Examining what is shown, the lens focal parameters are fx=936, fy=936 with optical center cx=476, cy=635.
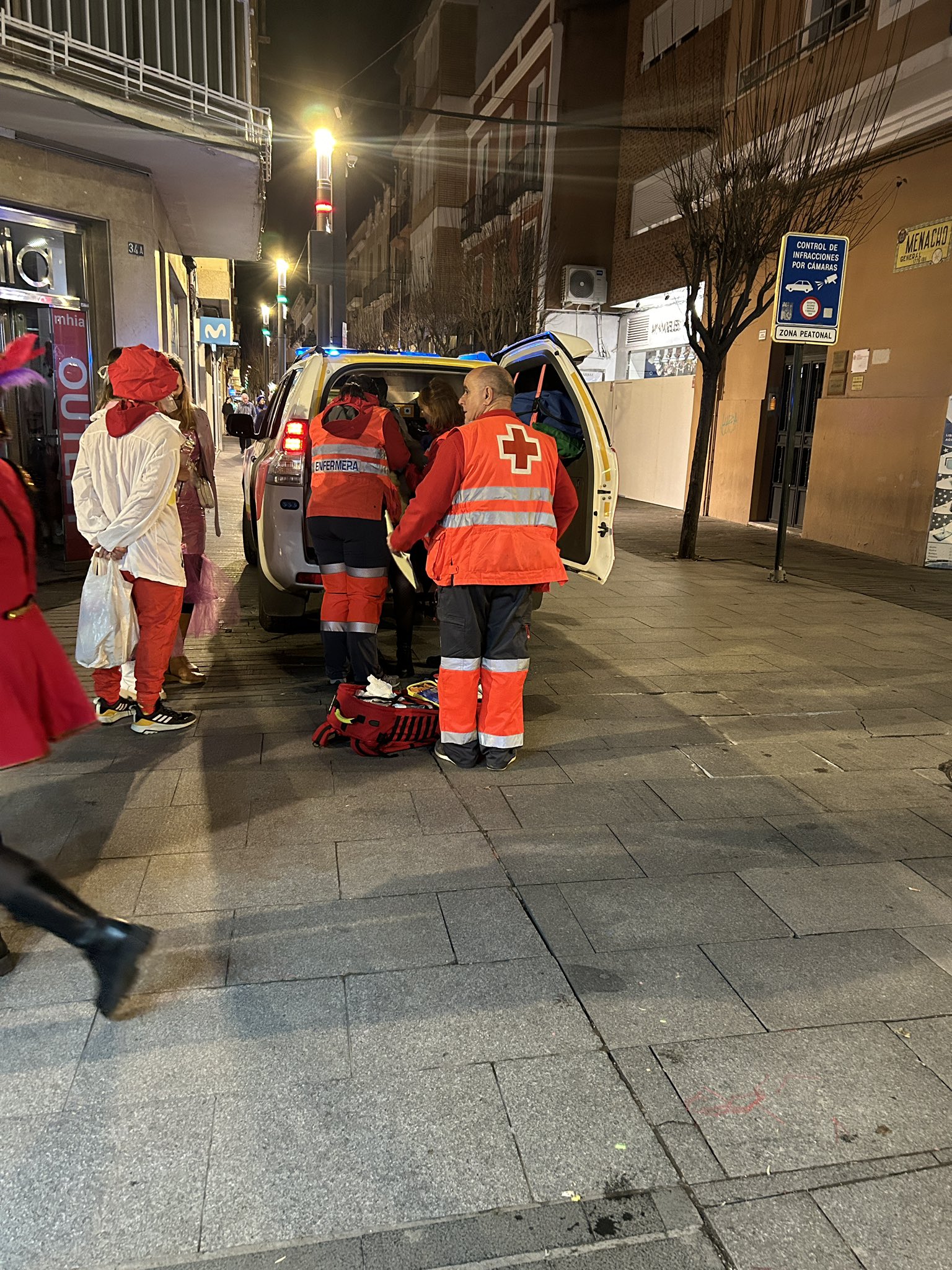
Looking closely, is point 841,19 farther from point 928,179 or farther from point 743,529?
point 743,529

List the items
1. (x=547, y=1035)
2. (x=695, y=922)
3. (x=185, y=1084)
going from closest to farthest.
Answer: (x=185, y=1084) < (x=547, y=1035) < (x=695, y=922)

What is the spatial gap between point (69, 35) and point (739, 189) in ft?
22.4

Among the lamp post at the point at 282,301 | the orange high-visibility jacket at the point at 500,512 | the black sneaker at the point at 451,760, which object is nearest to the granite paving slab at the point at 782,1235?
the black sneaker at the point at 451,760

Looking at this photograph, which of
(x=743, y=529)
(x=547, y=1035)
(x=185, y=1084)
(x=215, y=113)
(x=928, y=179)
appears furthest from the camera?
(x=743, y=529)

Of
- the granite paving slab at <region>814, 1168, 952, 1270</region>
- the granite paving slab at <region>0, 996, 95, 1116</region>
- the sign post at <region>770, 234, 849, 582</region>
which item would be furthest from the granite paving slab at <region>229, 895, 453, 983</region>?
the sign post at <region>770, 234, 849, 582</region>

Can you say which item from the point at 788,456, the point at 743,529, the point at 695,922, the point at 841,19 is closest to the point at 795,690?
the point at 695,922

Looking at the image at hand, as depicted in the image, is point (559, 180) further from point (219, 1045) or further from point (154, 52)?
point (219, 1045)

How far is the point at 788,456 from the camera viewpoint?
10.3m

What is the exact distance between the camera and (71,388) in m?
9.41

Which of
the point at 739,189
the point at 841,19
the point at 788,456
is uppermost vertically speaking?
the point at 841,19

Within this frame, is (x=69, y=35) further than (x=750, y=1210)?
Yes

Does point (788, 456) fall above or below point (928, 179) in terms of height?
below

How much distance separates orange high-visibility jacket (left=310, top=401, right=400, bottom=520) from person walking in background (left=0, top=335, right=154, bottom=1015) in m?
2.41

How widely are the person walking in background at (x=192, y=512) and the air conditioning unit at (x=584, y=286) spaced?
17162 mm
